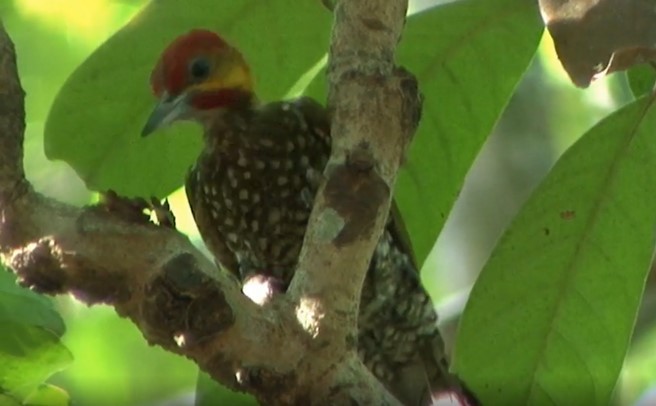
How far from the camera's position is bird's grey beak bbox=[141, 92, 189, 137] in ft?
8.04

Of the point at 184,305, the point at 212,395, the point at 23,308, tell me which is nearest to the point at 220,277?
the point at 184,305

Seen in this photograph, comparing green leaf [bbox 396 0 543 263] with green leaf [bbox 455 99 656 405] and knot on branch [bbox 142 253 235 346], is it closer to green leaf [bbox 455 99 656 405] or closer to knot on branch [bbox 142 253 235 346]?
green leaf [bbox 455 99 656 405]

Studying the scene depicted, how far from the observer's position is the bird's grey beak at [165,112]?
245cm

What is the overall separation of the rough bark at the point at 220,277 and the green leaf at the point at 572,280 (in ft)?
2.53

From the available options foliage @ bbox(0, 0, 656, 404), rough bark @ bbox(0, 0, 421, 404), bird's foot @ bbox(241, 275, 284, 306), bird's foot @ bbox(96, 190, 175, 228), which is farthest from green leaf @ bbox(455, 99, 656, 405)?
bird's foot @ bbox(96, 190, 175, 228)

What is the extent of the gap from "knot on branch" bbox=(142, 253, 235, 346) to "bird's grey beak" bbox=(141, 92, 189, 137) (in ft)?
3.08

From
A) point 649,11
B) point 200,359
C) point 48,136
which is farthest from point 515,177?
point 200,359

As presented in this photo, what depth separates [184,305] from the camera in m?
1.51

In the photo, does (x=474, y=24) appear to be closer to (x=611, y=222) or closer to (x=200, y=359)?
(x=611, y=222)

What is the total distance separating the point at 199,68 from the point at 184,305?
119 centimetres

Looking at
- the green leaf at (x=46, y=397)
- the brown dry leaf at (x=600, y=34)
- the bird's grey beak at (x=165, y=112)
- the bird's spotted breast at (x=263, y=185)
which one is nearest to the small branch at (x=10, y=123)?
the green leaf at (x=46, y=397)

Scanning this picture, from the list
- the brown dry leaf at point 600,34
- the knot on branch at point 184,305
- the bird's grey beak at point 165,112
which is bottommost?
the knot on branch at point 184,305

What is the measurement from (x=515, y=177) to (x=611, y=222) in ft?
4.72

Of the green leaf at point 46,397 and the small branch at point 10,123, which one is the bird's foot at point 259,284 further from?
the small branch at point 10,123
